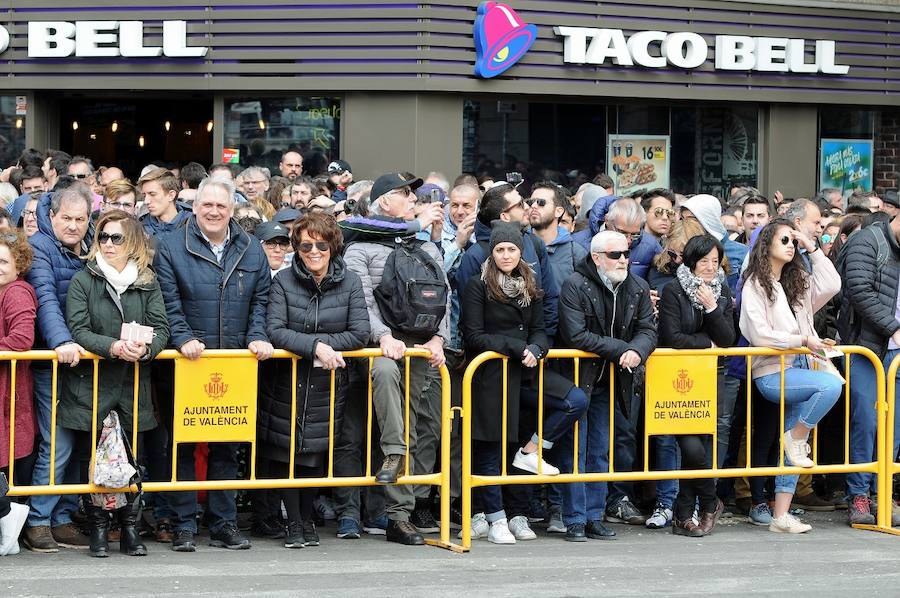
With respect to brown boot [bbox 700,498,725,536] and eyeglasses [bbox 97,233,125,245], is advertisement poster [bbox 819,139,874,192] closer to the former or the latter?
brown boot [bbox 700,498,725,536]

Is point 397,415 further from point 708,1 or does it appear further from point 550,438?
point 708,1

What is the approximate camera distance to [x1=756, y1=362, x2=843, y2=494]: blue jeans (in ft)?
30.5

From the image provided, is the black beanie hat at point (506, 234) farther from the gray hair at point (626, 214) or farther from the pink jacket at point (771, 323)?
the pink jacket at point (771, 323)

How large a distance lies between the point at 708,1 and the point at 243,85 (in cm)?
618

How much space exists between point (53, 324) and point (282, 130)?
10.2 m

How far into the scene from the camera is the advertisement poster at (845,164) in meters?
20.4

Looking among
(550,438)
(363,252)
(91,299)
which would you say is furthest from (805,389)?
(91,299)

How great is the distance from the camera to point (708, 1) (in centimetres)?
1878

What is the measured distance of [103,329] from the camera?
8258 millimetres

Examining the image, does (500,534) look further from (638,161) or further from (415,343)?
(638,161)

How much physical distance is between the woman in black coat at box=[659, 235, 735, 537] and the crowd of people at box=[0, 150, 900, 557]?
15 mm

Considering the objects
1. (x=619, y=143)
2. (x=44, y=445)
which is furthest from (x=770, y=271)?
(x=619, y=143)

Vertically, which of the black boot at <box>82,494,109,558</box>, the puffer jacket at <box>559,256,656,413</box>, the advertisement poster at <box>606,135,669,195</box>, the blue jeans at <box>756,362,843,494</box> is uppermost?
the advertisement poster at <box>606,135,669,195</box>

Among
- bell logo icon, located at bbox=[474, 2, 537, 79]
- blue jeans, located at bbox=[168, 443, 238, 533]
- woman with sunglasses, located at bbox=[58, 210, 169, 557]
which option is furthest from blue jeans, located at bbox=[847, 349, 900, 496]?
bell logo icon, located at bbox=[474, 2, 537, 79]
